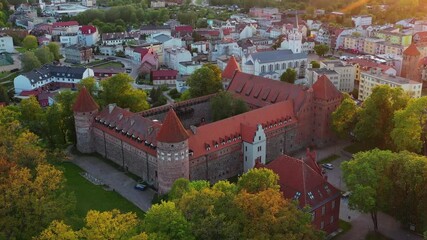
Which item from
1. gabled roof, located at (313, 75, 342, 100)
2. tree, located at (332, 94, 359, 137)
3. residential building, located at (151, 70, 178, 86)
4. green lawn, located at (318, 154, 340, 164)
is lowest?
green lawn, located at (318, 154, 340, 164)

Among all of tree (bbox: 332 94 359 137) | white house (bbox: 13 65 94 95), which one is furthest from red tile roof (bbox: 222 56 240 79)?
white house (bbox: 13 65 94 95)

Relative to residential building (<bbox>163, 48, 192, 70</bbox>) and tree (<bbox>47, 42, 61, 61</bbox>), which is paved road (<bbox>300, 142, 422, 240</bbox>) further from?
tree (<bbox>47, 42, 61, 61</bbox>)

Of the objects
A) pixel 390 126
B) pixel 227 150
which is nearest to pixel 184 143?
pixel 227 150

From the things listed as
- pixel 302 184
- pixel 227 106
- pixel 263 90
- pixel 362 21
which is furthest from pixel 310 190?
pixel 362 21

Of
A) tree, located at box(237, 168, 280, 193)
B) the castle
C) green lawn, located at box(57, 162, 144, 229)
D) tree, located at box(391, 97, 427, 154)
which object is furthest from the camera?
tree, located at box(391, 97, 427, 154)

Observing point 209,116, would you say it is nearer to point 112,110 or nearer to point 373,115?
point 112,110
